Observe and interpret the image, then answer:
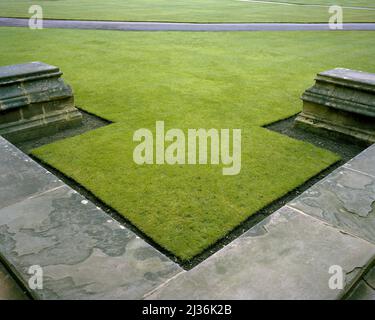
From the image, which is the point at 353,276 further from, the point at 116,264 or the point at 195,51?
the point at 195,51

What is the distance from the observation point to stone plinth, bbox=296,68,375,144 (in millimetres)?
4496

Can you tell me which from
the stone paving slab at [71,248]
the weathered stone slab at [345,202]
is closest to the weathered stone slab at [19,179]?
the stone paving slab at [71,248]

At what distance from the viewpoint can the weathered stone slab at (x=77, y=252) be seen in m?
2.07

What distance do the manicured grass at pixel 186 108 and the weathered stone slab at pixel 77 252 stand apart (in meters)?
0.43

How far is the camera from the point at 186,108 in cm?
568

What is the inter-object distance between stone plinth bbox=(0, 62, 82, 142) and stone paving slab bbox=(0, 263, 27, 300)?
8.97 feet

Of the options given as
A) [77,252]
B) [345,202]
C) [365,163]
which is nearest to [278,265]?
[345,202]

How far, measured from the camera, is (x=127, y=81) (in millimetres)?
7004

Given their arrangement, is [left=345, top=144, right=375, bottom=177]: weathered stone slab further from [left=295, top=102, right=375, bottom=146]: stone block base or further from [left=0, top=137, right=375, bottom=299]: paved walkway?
[left=295, top=102, right=375, bottom=146]: stone block base

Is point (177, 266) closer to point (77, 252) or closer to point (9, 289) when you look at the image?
point (77, 252)

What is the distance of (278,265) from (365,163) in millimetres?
1843

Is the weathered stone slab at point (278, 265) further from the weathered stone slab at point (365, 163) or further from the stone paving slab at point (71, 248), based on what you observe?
the weathered stone slab at point (365, 163)

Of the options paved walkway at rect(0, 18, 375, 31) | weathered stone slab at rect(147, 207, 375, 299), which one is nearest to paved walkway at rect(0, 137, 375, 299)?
A: weathered stone slab at rect(147, 207, 375, 299)
